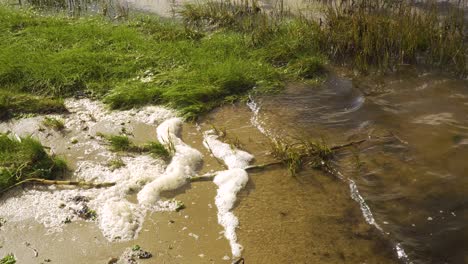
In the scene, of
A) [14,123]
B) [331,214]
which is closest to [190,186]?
[331,214]

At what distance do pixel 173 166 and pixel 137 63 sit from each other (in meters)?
2.29

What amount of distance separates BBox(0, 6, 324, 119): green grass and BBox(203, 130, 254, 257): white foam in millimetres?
706

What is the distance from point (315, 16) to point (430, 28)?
5.78 ft

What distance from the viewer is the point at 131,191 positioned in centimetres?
435

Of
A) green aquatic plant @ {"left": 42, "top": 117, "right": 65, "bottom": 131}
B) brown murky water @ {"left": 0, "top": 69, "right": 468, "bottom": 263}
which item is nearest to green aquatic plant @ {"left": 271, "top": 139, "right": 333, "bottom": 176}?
brown murky water @ {"left": 0, "top": 69, "right": 468, "bottom": 263}

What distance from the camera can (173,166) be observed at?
15.2 feet

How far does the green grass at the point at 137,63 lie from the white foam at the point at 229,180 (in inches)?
27.8

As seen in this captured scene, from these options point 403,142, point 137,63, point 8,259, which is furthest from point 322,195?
point 137,63

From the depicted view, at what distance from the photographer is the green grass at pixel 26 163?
4.45 m

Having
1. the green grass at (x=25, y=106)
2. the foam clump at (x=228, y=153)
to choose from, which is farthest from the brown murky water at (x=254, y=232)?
the green grass at (x=25, y=106)

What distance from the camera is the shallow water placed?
152 inches

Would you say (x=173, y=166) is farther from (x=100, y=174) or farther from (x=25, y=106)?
(x=25, y=106)

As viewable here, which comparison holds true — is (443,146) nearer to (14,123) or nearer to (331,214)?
(331,214)

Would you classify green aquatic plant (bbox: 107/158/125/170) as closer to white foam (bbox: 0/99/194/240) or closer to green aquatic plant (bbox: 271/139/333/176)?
white foam (bbox: 0/99/194/240)
